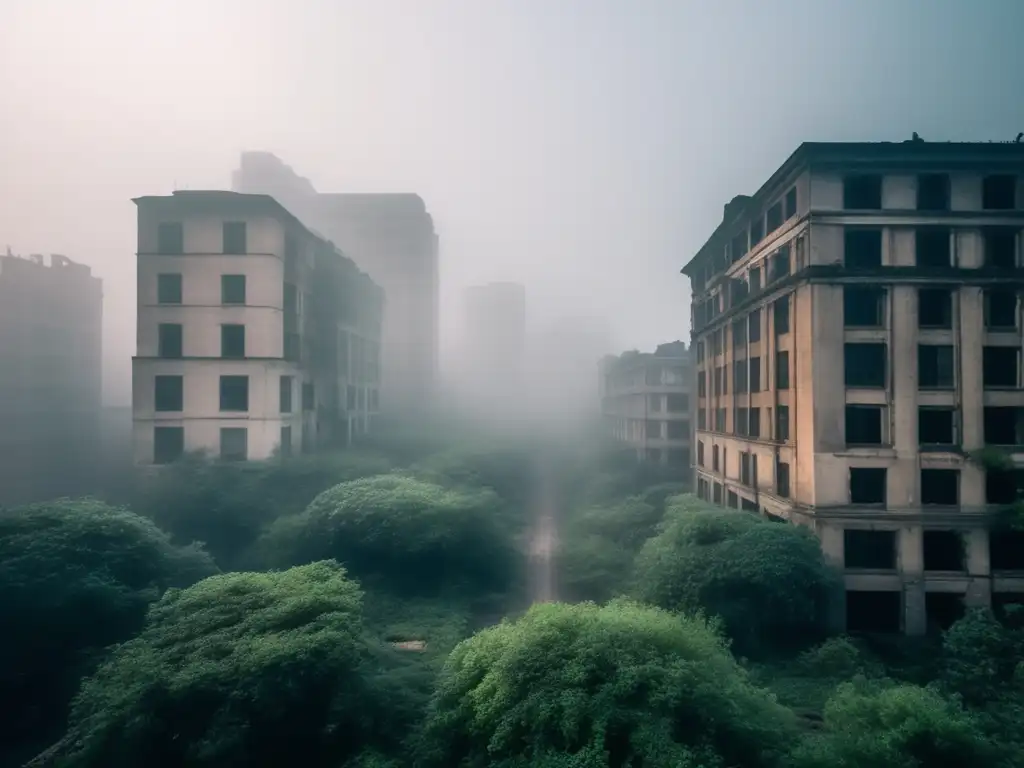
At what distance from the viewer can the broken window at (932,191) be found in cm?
2984

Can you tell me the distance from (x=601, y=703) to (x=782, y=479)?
73.6 feet

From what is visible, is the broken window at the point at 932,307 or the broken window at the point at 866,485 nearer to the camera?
the broken window at the point at 932,307

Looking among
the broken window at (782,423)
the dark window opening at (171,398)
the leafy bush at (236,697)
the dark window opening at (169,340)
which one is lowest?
the leafy bush at (236,697)

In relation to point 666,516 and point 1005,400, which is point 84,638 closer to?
point 666,516

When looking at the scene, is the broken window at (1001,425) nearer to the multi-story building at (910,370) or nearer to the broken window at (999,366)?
the multi-story building at (910,370)

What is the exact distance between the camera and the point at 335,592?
2125cm

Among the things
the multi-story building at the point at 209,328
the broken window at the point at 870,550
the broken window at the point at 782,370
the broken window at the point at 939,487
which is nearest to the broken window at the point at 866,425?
the broken window at the point at 939,487

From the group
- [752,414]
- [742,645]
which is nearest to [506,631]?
[742,645]

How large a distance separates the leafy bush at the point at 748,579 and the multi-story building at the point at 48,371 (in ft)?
164

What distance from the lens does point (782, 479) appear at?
32875 millimetres

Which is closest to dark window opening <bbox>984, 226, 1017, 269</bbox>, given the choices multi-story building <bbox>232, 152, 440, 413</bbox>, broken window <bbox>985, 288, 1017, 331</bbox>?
broken window <bbox>985, 288, 1017, 331</bbox>

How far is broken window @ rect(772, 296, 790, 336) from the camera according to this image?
32.7 metres

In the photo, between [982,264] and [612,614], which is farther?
[982,264]

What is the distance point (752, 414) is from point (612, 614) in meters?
23.7
